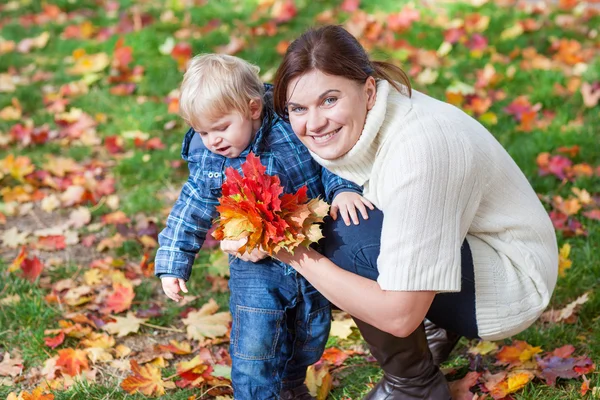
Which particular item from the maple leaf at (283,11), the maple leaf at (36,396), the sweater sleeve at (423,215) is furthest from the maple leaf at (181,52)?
the sweater sleeve at (423,215)

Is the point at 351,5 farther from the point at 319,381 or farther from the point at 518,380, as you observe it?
the point at 518,380

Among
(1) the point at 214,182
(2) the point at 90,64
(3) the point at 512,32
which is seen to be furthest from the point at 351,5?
(1) the point at 214,182

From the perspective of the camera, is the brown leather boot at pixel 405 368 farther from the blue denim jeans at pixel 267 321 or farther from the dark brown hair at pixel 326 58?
the dark brown hair at pixel 326 58

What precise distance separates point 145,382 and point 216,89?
1.03m

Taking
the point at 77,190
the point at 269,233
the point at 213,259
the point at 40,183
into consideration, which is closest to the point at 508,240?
the point at 269,233

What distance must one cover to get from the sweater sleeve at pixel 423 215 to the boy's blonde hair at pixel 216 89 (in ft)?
1.82

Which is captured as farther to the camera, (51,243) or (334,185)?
(51,243)

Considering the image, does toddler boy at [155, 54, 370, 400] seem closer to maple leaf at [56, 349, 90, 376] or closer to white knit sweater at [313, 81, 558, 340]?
white knit sweater at [313, 81, 558, 340]

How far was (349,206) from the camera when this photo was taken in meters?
2.13

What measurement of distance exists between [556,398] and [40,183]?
282cm

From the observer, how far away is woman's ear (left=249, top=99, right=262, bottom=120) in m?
2.29

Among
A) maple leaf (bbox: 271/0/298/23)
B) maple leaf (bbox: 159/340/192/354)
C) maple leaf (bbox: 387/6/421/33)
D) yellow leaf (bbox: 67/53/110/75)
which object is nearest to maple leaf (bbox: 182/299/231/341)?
maple leaf (bbox: 159/340/192/354)

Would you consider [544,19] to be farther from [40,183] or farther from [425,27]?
[40,183]

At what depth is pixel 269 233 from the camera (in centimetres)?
192
